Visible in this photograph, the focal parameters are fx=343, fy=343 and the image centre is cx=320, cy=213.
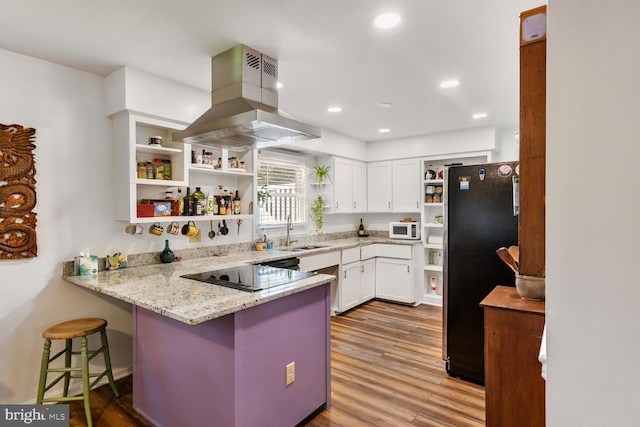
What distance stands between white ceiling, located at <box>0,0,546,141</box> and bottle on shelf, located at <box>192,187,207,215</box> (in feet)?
3.06

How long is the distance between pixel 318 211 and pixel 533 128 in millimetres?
3509

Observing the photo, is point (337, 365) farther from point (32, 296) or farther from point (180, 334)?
point (32, 296)

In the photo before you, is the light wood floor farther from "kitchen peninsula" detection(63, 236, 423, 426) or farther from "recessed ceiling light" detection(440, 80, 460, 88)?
"recessed ceiling light" detection(440, 80, 460, 88)

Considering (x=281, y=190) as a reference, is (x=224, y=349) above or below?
below

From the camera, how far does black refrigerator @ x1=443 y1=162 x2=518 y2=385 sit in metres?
2.57

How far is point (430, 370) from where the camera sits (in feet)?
9.46

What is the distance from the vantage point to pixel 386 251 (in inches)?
193

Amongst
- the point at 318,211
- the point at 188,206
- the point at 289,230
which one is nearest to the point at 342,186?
the point at 318,211

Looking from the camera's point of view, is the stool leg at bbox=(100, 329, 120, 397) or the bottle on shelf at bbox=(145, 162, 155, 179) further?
the bottle on shelf at bbox=(145, 162, 155, 179)

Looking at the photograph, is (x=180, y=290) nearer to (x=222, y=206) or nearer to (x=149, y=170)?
(x=149, y=170)

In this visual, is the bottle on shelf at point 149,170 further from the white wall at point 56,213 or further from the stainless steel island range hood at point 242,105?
the stainless steel island range hood at point 242,105
